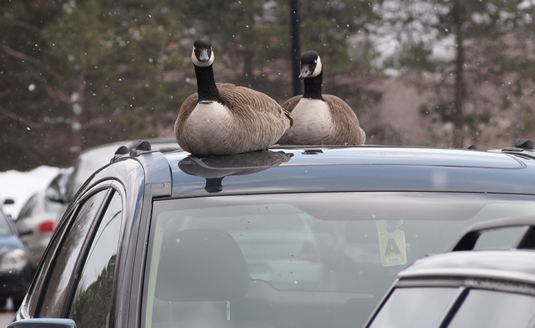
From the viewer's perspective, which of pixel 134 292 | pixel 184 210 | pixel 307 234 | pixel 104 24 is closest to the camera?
pixel 134 292

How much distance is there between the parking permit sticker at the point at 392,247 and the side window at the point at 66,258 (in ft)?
3.46

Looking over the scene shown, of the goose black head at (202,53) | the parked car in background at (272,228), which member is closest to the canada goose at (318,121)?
the goose black head at (202,53)

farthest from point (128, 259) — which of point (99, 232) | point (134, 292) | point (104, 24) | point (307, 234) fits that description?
point (104, 24)

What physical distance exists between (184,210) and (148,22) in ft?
88.1

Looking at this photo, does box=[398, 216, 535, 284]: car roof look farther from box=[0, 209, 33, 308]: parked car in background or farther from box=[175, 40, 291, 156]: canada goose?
box=[0, 209, 33, 308]: parked car in background

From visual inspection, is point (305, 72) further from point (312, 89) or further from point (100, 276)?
point (100, 276)

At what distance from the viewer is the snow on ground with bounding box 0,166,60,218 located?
3051 cm

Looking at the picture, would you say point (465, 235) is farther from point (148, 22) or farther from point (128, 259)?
point (148, 22)

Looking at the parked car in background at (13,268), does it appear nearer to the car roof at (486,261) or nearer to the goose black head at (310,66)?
the goose black head at (310,66)

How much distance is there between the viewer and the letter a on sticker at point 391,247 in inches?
110

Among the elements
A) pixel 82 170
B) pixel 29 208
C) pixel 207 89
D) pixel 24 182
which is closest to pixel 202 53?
pixel 207 89

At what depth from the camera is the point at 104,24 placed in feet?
91.0

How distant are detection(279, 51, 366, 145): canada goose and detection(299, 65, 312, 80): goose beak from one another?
12cm

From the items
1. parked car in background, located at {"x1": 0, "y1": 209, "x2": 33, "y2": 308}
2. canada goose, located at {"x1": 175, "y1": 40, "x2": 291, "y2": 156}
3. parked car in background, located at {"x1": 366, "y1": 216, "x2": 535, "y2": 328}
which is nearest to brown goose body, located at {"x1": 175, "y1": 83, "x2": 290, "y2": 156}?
canada goose, located at {"x1": 175, "y1": 40, "x2": 291, "y2": 156}
